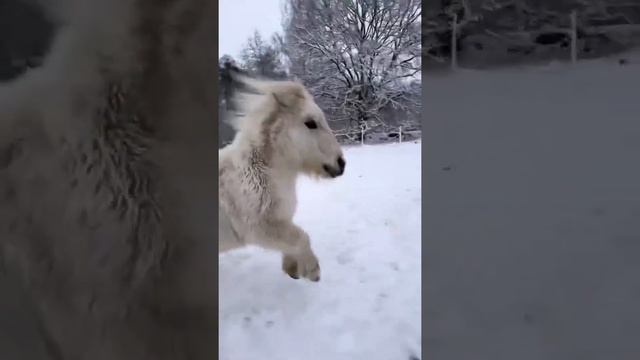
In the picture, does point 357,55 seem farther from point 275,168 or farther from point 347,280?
point 347,280

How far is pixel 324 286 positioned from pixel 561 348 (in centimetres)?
99

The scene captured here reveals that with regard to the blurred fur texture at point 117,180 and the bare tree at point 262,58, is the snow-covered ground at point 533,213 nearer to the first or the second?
the blurred fur texture at point 117,180

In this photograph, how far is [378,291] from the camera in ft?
4.60

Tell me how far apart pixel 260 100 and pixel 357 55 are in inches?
27.5

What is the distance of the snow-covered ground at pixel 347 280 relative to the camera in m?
1.21

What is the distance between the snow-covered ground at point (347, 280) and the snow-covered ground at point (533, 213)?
545 mm

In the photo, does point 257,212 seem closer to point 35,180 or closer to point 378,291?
point 378,291

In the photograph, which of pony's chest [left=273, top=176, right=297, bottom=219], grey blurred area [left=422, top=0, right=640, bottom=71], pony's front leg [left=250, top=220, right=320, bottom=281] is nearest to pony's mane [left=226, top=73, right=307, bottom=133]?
pony's chest [left=273, top=176, right=297, bottom=219]

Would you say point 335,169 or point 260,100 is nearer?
point 260,100

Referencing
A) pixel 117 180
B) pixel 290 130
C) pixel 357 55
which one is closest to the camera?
pixel 117 180

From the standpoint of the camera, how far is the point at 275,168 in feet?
5.89

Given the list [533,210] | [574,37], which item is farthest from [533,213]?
[574,37]

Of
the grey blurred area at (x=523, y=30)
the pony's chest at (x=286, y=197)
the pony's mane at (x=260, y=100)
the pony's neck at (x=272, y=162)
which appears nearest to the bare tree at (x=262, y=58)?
the pony's mane at (x=260, y=100)

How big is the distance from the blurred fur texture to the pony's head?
0.86 m
